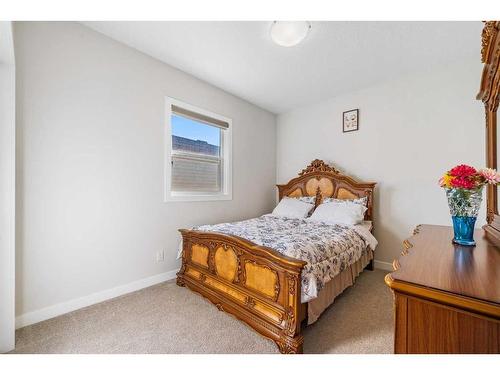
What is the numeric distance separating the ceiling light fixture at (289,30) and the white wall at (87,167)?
4.61 feet

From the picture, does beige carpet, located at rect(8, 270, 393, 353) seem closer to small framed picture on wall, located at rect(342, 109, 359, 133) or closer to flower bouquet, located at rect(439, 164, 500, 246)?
flower bouquet, located at rect(439, 164, 500, 246)

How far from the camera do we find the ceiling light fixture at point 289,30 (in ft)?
6.03

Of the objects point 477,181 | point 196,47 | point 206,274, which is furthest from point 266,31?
point 206,274

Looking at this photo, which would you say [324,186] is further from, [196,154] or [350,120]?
[196,154]

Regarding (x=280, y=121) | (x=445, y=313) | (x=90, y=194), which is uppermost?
(x=280, y=121)

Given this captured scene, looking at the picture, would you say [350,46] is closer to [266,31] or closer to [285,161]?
[266,31]

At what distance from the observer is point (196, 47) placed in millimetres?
2303

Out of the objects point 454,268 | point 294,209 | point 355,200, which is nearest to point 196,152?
point 294,209

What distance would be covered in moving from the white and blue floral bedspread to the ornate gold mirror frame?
98 cm

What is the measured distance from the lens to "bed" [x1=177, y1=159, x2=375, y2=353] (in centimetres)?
150

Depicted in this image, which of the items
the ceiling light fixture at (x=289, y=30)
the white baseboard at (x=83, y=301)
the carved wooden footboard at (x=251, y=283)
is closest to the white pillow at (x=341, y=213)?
the carved wooden footboard at (x=251, y=283)
